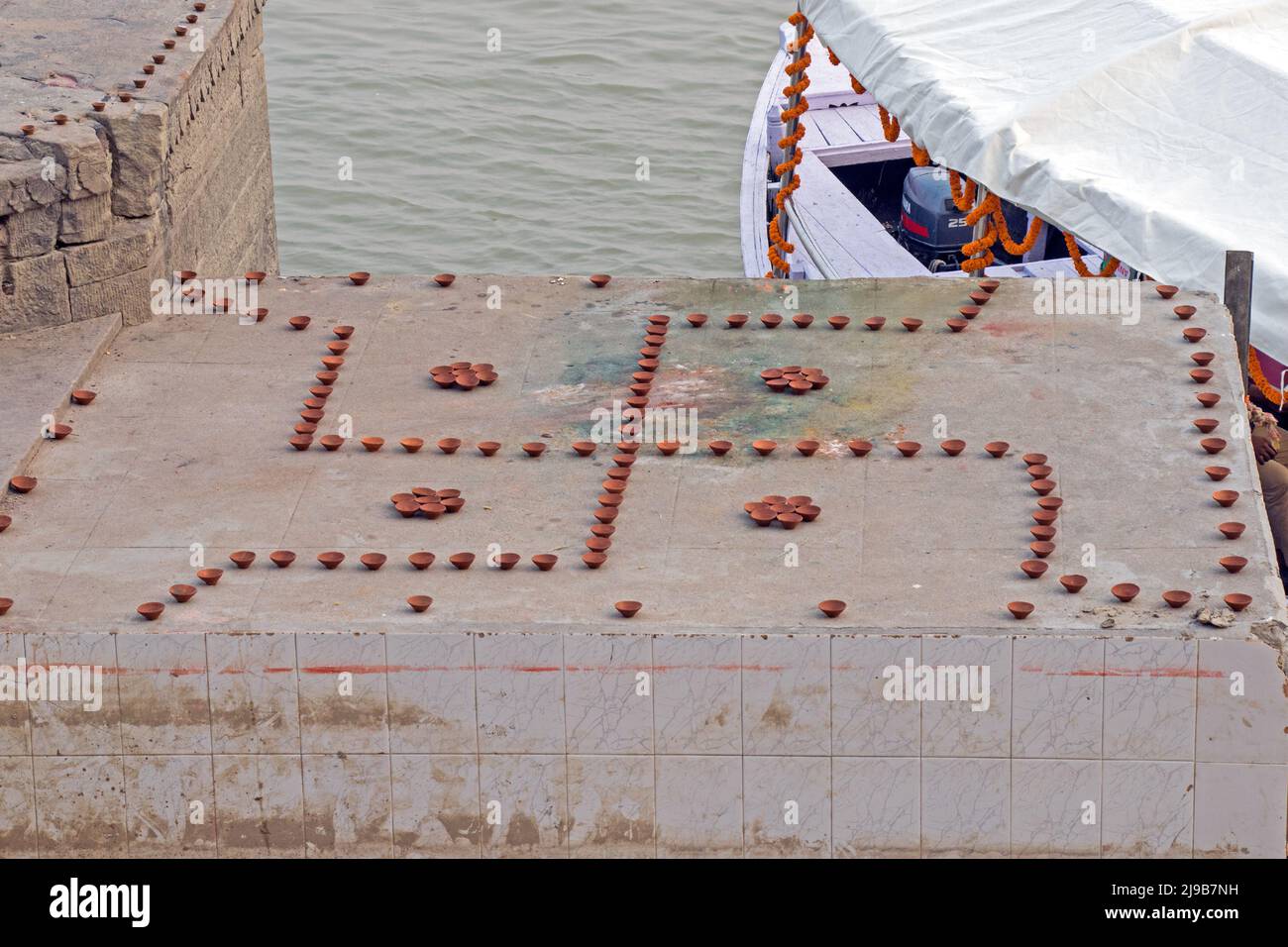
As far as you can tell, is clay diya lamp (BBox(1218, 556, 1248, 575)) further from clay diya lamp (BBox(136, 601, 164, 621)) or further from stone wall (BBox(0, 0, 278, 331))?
stone wall (BBox(0, 0, 278, 331))

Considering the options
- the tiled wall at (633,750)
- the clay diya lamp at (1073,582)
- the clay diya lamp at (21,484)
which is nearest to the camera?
the tiled wall at (633,750)

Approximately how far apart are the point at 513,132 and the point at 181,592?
1300 cm

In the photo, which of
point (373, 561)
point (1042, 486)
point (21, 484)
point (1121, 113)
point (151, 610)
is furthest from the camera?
point (1121, 113)

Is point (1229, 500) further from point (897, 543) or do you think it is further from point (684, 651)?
point (684, 651)

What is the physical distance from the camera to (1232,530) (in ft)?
22.3

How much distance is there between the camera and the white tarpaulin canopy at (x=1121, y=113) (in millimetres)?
9438

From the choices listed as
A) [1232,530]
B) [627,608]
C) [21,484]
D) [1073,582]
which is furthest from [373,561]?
[1232,530]

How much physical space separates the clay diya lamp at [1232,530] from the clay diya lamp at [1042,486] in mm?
686

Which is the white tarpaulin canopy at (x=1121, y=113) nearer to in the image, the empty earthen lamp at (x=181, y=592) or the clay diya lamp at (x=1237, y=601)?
the clay diya lamp at (x=1237, y=601)

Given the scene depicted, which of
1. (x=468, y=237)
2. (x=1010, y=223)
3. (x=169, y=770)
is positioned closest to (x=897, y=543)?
(x=169, y=770)

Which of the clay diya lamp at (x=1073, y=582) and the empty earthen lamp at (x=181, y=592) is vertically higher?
the clay diya lamp at (x=1073, y=582)

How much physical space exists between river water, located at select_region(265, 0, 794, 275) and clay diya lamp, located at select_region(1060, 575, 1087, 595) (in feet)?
33.1

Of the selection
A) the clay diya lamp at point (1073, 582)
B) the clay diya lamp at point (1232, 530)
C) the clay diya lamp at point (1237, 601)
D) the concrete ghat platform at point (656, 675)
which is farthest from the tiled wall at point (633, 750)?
the clay diya lamp at point (1232, 530)

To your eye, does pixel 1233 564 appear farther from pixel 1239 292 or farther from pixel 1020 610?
pixel 1239 292
